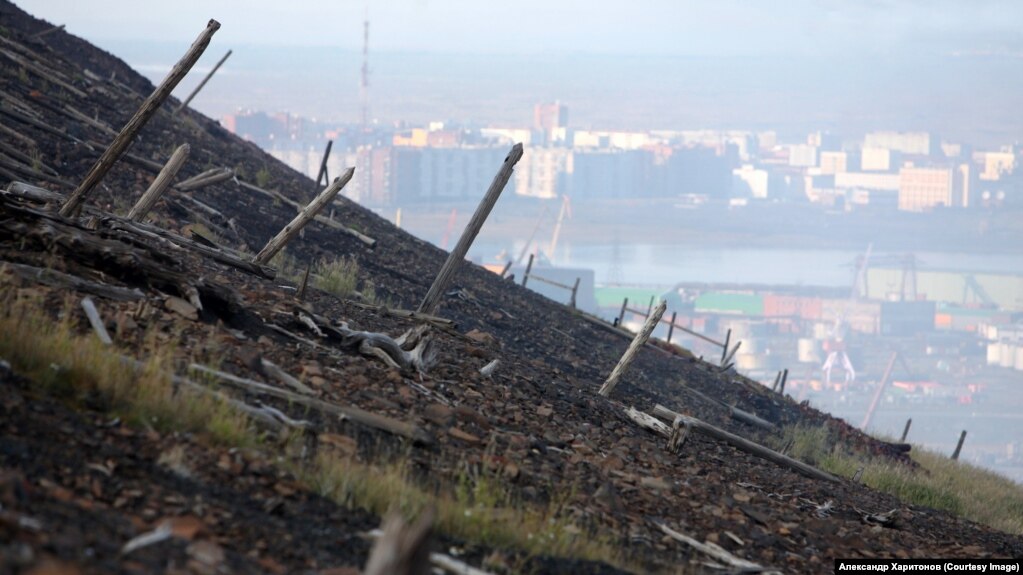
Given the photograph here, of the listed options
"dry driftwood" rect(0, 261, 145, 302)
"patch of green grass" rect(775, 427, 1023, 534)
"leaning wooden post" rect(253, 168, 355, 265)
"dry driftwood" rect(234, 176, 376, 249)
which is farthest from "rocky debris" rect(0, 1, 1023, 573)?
"dry driftwood" rect(234, 176, 376, 249)

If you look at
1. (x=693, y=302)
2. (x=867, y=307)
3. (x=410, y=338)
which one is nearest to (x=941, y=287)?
(x=867, y=307)

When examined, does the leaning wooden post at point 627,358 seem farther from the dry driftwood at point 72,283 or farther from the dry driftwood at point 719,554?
the dry driftwood at point 72,283

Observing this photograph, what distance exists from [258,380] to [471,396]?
212cm

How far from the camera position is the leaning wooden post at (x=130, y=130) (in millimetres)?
10039

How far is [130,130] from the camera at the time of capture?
10.4m

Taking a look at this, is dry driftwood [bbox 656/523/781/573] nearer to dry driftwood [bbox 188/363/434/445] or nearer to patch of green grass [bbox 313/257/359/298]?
dry driftwood [bbox 188/363/434/445]

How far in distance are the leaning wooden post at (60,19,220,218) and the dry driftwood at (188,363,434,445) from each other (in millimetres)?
3606

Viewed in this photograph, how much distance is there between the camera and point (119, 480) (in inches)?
206

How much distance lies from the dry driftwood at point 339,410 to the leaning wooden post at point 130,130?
361 cm
